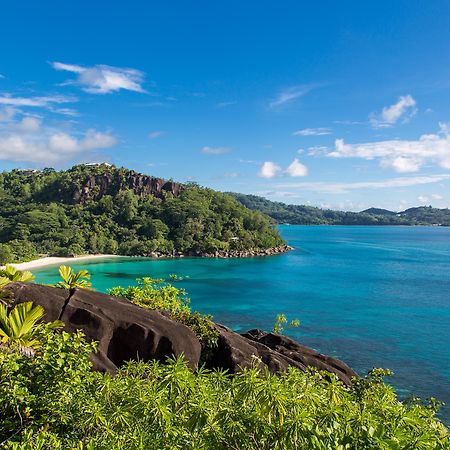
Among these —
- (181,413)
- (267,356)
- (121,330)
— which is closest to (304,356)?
(267,356)

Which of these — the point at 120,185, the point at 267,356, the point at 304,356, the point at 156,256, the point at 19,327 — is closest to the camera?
the point at 19,327

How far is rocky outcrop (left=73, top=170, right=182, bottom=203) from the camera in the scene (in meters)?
112

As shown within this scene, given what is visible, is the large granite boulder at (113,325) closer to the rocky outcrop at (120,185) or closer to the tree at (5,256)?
the tree at (5,256)

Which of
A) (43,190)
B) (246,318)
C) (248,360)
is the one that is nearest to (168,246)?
(43,190)

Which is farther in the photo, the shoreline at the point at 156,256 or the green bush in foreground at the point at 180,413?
the shoreline at the point at 156,256

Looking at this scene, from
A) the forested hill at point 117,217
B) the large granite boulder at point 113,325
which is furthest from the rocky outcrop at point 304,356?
the forested hill at point 117,217

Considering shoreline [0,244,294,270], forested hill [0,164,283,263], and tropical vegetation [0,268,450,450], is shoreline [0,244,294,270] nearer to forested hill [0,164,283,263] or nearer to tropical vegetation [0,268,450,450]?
forested hill [0,164,283,263]

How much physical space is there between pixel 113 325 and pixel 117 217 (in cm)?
9544

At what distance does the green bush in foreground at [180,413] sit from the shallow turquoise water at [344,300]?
19364 millimetres

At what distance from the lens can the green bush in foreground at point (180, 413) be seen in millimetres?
4422

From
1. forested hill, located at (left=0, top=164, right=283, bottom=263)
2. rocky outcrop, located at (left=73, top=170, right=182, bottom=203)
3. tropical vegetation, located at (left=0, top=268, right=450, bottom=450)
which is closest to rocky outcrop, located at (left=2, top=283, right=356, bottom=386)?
tropical vegetation, located at (left=0, top=268, right=450, bottom=450)

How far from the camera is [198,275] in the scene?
6762 cm

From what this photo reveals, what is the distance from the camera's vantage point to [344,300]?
49875 mm

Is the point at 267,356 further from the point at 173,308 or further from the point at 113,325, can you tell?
the point at 113,325
